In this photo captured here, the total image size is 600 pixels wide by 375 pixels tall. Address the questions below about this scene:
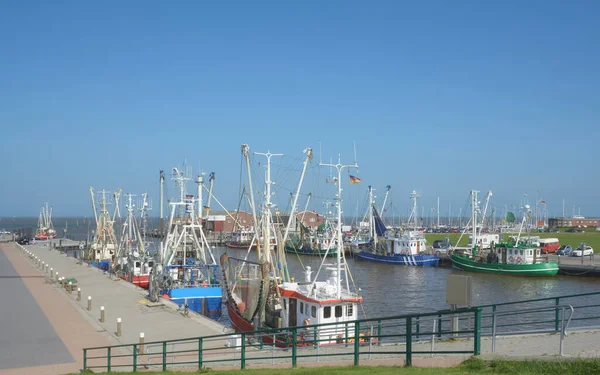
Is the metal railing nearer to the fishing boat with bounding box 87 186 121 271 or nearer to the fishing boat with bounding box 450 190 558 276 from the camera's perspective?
the fishing boat with bounding box 450 190 558 276

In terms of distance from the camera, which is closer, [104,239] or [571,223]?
[104,239]

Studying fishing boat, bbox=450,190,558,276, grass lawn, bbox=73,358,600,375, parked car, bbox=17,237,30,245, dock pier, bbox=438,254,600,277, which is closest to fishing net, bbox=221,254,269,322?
grass lawn, bbox=73,358,600,375

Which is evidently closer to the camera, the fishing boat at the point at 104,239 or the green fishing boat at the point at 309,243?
the fishing boat at the point at 104,239

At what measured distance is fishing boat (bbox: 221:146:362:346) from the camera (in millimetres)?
25469

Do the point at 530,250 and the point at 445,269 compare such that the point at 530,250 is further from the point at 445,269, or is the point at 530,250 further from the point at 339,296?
the point at 339,296

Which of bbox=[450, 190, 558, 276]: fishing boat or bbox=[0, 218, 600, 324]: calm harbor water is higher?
bbox=[450, 190, 558, 276]: fishing boat

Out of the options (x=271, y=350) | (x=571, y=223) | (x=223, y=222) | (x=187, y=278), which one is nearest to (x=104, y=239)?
(x=187, y=278)

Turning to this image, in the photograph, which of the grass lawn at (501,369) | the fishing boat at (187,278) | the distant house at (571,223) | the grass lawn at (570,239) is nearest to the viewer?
the grass lawn at (501,369)

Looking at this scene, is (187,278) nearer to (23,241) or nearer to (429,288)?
(429,288)

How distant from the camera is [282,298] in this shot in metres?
28.9

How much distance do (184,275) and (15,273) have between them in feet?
72.2

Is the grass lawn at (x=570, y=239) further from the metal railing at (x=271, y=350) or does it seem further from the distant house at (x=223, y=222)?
the metal railing at (x=271, y=350)

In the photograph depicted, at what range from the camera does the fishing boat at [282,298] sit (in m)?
25.5

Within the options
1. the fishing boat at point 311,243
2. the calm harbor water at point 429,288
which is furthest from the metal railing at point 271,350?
the fishing boat at point 311,243
